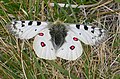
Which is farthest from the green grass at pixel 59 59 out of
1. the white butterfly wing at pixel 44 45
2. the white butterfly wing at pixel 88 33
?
the white butterfly wing at pixel 88 33

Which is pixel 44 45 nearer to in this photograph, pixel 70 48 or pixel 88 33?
pixel 70 48

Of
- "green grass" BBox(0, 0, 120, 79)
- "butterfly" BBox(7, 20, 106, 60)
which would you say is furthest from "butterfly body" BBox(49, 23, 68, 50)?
"green grass" BBox(0, 0, 120, 79)

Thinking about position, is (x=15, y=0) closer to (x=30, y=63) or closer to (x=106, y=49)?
(x=30, y=63)

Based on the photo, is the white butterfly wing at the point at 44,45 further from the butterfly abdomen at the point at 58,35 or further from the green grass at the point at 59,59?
the green grass at the point at 59,59

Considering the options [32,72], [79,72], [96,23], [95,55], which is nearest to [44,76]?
[32,72]

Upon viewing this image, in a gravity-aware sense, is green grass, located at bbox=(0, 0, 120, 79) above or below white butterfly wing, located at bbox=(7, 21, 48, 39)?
below

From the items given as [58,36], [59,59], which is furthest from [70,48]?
Result: [59,59]

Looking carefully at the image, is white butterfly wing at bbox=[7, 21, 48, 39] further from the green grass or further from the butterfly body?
the green grass
